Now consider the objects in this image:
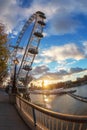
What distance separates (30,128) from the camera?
1017cm

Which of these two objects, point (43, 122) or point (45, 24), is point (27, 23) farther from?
point (43, 122)

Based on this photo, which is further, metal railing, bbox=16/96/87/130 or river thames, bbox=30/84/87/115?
river thames, bbox=30/84/87/115

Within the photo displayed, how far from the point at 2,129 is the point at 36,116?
58.9 inches

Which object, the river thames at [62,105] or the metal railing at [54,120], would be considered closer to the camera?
the metal railing at [54,120]

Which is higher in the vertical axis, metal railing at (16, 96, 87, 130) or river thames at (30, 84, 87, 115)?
metal railing at (16, 96, 87, 130)

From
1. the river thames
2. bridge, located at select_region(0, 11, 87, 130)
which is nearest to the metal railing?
bridge, located at select_region(0, 11, 87, 130)

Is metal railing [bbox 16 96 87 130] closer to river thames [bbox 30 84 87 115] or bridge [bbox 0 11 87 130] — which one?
bridge [bbox 0 11 87 130]

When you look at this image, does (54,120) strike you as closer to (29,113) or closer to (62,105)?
(29,113)

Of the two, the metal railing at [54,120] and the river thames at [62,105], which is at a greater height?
the metal railing at [54,120]

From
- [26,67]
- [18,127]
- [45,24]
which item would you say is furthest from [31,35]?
[18,127]

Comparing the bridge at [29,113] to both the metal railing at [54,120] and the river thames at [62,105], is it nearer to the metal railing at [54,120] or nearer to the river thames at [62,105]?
the metal railing at [54,120]

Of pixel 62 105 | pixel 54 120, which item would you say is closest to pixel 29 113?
pixel 54 120

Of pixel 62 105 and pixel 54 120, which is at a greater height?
pixel 54 120

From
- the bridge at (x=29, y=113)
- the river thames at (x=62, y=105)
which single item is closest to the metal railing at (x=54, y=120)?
the bridge at (x=29, y=113)
